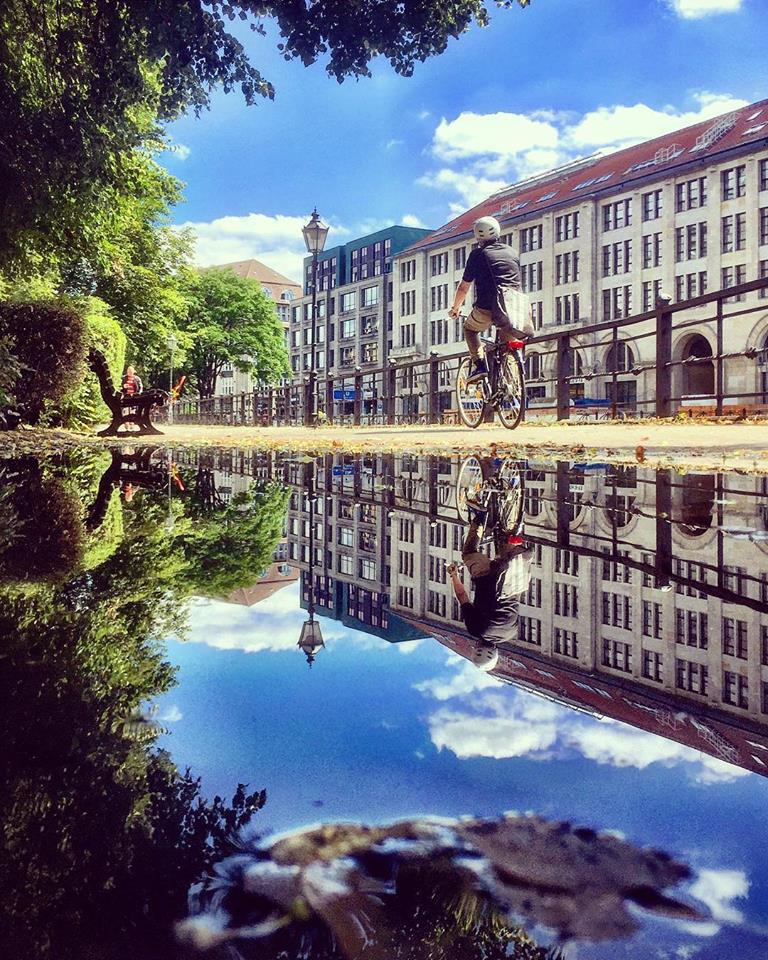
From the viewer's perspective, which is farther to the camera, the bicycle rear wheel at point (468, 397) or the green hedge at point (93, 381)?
the green hedge at point (93, 381)

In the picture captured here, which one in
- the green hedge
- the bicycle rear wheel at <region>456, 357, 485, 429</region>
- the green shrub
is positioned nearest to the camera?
Result: the green shrub

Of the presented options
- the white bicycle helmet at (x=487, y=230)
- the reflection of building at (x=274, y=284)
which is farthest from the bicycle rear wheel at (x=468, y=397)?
the reflection of building at (x=274, y=284)

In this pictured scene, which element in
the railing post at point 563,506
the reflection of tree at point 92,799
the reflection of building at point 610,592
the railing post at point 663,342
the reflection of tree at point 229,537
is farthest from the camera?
the railing post at point 663,342

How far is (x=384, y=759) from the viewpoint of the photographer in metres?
0.95

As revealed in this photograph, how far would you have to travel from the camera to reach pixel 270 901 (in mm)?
681

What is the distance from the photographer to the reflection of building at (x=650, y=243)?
46125 mm

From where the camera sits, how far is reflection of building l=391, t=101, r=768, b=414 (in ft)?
151

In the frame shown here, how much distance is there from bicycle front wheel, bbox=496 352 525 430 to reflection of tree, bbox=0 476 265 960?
9446mm

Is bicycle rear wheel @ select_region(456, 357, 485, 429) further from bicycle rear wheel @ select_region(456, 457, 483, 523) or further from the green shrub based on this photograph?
the green shrub

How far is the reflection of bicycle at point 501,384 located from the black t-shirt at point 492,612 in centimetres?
859

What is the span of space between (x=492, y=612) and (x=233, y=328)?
201 ft

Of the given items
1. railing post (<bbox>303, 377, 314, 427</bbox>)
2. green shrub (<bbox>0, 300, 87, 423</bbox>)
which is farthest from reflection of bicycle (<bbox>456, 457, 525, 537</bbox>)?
railing post (<bbox>303, 377, 314, 427</bbox>)

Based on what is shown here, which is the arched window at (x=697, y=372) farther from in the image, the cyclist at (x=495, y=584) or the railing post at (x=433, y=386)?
the cyclist at (x=495, y=584)

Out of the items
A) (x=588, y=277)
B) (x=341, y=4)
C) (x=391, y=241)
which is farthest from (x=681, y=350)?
(x=341, y=4)
